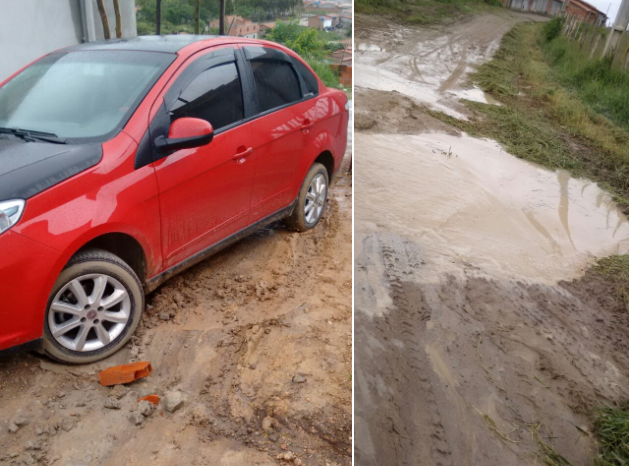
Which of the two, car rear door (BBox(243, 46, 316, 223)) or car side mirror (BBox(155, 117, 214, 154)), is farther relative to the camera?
car rear door (BBox(243, 46, 316, 223))

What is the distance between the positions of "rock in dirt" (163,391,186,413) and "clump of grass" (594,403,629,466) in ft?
5.15

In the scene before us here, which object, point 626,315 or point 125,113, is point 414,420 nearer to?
point 125,113

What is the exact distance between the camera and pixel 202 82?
3.21 metres

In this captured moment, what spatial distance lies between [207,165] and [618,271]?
2.94 metres

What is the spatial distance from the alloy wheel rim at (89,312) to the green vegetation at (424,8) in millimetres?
6431

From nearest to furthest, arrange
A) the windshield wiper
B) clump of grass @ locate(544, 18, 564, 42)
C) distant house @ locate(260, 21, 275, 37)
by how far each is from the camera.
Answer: the windshield wiper → distant house @ locate(260, 21, 275, 37) → clump of grass @ locate(544, 18, 564, 42)

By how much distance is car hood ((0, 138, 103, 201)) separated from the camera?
2.33 m

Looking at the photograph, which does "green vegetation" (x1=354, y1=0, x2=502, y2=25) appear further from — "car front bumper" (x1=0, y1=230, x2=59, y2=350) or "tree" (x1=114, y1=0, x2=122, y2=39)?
"car front bumper" (x1=0, y1=230, x2=59, y2=350)

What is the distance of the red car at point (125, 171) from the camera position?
2359mm

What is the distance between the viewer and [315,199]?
14.5 ft

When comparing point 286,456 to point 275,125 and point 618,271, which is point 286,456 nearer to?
point 275,125

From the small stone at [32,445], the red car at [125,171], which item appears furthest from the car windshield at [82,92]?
the small stone at [32,445]

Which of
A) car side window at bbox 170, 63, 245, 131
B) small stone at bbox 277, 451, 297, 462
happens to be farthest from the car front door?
small stone at bbox 277, 451, 297, 462

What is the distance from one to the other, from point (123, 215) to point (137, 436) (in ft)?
3.15
